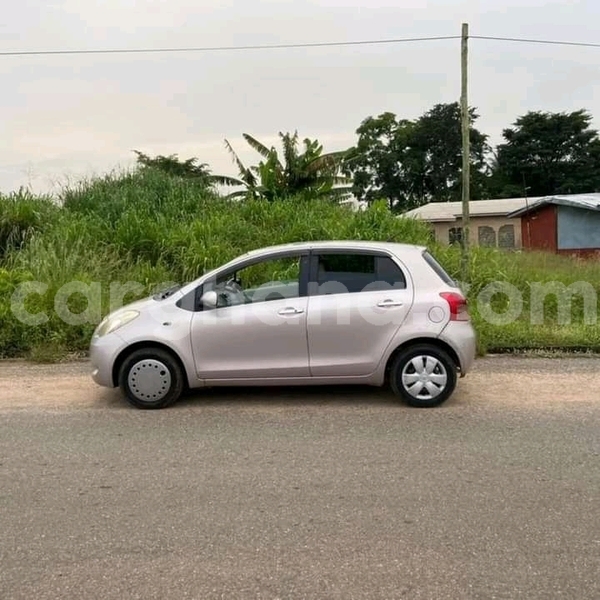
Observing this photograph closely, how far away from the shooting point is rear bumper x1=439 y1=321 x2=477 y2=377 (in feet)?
19.7

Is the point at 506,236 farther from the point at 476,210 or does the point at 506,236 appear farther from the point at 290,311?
the point at 290,311

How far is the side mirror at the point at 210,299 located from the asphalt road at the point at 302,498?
100 cm

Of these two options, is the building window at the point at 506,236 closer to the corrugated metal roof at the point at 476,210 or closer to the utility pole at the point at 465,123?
the corrugated metal roof at the point at 476,210

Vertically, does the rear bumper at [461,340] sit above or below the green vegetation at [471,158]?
below

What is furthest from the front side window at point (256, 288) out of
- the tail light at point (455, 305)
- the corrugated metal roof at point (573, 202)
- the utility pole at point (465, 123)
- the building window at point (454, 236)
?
the corrugated metal roof at point (573, 202)

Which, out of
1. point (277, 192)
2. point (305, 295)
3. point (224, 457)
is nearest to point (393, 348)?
point (305, 295)

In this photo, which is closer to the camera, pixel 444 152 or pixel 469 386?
pixel 469 386

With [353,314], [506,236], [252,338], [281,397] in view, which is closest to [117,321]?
[252,338]

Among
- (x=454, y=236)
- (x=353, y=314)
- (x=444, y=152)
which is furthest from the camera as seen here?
(x=444, y=152)

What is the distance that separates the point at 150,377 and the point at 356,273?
2.21 m

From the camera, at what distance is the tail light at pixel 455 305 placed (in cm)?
605

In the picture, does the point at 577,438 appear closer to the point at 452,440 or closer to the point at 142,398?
the point at 452,440

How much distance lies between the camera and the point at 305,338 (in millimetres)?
6000

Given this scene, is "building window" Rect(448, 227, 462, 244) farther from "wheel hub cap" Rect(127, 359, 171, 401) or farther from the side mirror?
"wheel hub cap" Rect(127, 359, 171, 401)
